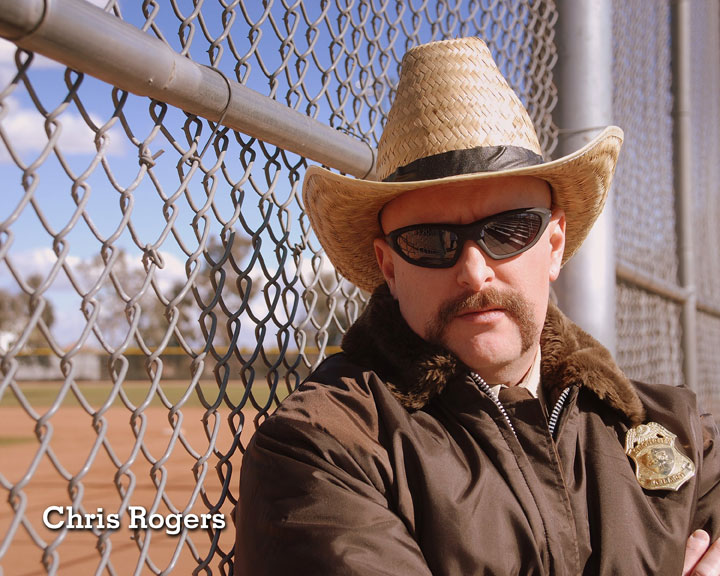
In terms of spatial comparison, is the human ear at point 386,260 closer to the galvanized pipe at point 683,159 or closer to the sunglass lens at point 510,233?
the sunglass lens at point 510,233

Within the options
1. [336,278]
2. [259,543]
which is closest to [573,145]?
[336,278]

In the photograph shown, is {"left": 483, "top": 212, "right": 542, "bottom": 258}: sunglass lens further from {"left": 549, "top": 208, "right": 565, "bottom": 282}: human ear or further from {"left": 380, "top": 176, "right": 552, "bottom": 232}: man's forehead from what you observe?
{"left": 549, "top": 208, "right": 565, "bottom": 282}: human ear

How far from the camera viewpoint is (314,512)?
146 cm

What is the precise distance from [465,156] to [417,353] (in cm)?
53

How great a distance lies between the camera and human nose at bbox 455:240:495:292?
1.78 meters

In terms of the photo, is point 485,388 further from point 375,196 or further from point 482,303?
point 375,196

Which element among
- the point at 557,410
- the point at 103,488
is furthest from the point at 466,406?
the point at 103,488

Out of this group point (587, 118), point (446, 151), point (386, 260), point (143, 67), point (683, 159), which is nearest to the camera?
point (143, 67)

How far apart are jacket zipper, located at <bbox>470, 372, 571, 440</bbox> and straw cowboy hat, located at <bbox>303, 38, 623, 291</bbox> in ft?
1.62

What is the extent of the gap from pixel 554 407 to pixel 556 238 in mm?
489

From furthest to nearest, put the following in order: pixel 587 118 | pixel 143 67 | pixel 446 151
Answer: pixel 587 118
pixel 446 151
pixel 143 67

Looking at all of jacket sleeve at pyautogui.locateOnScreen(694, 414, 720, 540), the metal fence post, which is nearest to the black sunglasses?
jacket sleeve at pyautogui.locateOnScreen(694, 414, 720, 540)

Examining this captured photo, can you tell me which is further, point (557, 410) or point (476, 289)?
point (557, 410)

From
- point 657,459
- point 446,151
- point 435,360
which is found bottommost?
point 657,459
